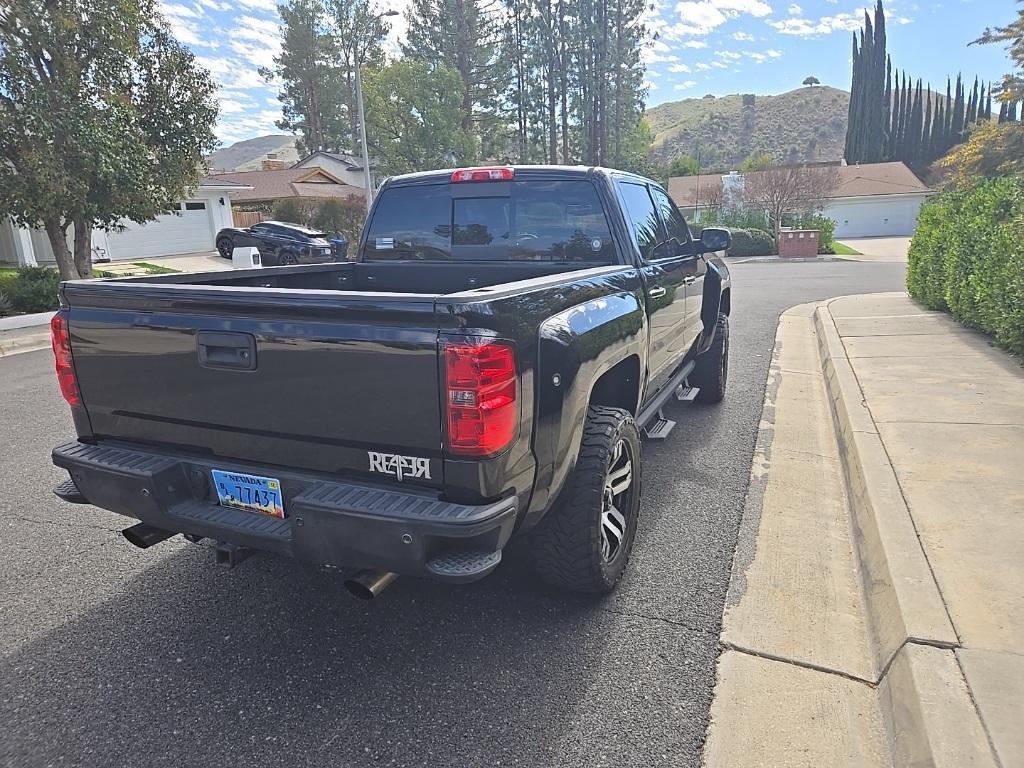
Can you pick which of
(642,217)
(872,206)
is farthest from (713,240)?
(872,206)

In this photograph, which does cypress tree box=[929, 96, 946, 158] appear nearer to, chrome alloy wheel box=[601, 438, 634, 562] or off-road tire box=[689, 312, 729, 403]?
off-road tire box=[689, 312, 729, 403]

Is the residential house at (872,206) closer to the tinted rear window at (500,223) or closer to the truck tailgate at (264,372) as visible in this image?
the tinted rear window at (500,223)

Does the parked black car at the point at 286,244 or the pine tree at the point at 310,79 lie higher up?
the pine tree at the point at 310,79

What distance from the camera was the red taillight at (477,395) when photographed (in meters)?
2.12

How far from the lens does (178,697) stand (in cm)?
248

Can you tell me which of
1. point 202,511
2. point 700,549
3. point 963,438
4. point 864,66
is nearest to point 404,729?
point 202,511

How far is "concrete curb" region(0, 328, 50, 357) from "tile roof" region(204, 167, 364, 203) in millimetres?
23866

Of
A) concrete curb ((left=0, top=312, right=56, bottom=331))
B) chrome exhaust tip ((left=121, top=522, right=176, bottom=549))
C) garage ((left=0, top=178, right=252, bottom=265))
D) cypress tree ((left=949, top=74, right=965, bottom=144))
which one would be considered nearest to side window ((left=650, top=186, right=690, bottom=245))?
chrome exhaust tip ((left=121, top=522, right=176, bottom=549))

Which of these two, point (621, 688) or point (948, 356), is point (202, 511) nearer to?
point (621, 688)

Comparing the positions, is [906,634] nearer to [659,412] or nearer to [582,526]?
[582,526]

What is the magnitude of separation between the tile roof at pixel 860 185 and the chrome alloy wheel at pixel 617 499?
46.3 m

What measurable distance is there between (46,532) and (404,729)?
2777 millimetres

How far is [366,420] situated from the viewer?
2.29m

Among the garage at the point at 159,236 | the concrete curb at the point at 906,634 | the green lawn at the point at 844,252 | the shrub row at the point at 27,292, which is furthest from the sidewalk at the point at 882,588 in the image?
the green lawn at the point at 844,252
